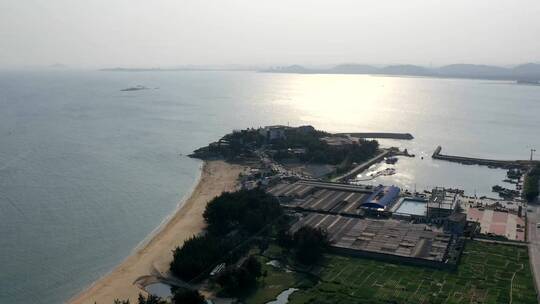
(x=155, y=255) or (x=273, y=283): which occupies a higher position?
(x=273, y=283)

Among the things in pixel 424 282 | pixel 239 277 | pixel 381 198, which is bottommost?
pixel 424 282

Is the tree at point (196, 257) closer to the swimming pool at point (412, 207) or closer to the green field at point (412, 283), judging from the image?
the green field at point (412, 283)

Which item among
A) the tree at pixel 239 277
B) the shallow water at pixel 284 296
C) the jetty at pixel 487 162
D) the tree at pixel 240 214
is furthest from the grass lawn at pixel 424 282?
A: the jetty at pixel 487 162

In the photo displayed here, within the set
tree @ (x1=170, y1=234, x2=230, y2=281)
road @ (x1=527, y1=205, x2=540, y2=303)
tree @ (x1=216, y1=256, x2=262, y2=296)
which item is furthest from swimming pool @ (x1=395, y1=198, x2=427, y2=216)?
tree @ (x1=216, y1=256, x2=262, y2=296)

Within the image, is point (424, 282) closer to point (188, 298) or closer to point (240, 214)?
point (188, 298)

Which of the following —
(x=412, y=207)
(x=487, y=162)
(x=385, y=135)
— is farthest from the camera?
(x=385, y=135)

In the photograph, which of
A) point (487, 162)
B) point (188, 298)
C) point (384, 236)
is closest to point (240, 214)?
point (384, 236)

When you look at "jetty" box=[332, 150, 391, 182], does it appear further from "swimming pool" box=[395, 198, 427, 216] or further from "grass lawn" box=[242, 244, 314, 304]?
"grass lawn" box=[242, 244, 314, 304]
